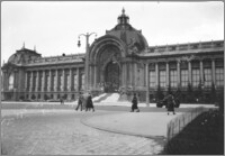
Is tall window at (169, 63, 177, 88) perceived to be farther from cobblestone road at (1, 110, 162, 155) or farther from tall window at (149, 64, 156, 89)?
cobblestone road at (1, 110, 162, 155)

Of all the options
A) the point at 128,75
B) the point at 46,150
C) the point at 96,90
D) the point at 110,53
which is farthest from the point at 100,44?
the point at 46,150

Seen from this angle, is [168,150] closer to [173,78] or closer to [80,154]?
[80,154]

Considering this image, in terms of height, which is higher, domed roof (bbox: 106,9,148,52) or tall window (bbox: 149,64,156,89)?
domed roof (bbox: 106,9,148,52)

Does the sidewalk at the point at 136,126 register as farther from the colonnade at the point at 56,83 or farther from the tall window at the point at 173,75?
the tall window at the point at 173,75

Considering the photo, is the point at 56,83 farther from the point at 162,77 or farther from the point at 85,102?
the point at 162,77

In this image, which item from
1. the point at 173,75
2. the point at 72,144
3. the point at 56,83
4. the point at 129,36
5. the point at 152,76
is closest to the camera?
the point at 72,144

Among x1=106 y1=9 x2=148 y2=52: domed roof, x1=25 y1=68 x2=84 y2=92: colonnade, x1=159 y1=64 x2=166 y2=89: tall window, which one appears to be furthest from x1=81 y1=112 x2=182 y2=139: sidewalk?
x1=106 y1=9 x2=148 y2=52: domed roof

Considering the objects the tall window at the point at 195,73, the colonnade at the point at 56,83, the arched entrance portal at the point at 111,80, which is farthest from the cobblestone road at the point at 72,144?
Answer: the tall window at the point at 195,73

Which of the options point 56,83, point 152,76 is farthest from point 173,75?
point 56,83

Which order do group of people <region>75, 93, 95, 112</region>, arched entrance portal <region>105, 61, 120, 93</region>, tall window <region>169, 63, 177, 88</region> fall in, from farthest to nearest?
tall window <region>169, 63, 177, 88</region> < arched entrance portal <region>105, 61, 120, 93</region> < group of people <region>75, 93, 95, 112</region>

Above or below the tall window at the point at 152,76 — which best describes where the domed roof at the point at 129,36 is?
above

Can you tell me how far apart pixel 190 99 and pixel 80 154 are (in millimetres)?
14500

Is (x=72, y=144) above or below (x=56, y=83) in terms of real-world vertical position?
below

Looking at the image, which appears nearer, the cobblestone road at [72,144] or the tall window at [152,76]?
the cobblestone road at [72,144]
